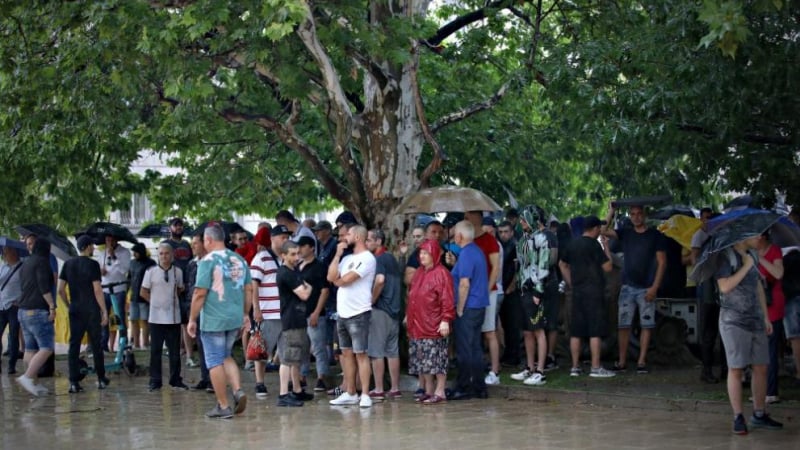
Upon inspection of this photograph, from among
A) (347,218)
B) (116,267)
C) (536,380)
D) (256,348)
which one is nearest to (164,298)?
(256,348)

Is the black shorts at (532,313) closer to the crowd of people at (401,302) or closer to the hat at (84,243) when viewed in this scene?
the crowd of people at (401,302)

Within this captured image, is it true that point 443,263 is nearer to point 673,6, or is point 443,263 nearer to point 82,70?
point 673,6

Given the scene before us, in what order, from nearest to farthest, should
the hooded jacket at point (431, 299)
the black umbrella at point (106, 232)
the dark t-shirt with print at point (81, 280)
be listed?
the hooded jacket at point (431, 299) → the dark t-shirt with print at point (81, 280) → the black umbrella at point (106, 232)

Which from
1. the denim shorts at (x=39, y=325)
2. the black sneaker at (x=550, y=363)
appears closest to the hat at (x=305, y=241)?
the black sneaker at (x=550, y=363)

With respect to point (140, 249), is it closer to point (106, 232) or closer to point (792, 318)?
point (106, 232)

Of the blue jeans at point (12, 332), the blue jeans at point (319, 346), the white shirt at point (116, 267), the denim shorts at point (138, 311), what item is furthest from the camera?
the denim shorts at point (138, 311)

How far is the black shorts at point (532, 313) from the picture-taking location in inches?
615

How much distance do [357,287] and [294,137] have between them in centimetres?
436

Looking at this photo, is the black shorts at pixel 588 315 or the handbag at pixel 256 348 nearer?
the handbag at pixel 256 348

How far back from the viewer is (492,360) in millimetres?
15539

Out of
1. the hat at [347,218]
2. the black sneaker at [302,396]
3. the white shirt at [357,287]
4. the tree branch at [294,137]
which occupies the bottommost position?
the black sneaker at [302,396]

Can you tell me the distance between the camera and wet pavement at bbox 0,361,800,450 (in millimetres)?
11539

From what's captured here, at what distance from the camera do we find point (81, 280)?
648 inches

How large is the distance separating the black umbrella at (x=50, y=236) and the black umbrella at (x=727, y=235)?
373 inches
